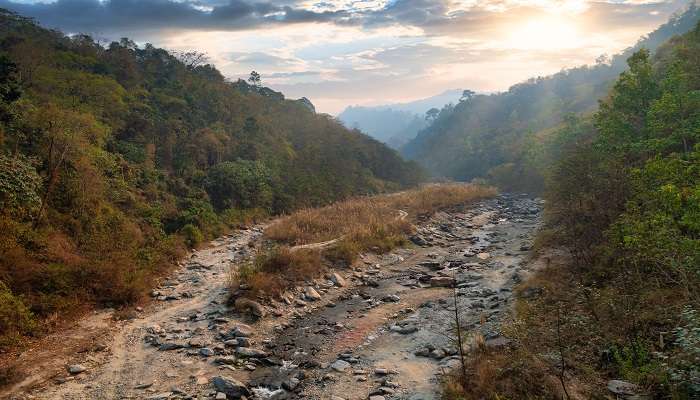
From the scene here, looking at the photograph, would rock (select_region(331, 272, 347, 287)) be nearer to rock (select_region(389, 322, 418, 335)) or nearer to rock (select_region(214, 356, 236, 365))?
rock (select_region(389, 322, 418, 335))

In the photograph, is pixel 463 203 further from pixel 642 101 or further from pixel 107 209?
pixel 107 209

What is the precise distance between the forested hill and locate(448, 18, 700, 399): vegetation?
38999mm

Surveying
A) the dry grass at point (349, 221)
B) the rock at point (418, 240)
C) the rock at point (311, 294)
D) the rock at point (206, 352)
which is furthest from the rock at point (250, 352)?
the rock at point (418, 240)

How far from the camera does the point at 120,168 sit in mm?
25125

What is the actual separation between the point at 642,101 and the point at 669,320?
58.5ft

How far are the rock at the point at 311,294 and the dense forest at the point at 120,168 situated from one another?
6221mm

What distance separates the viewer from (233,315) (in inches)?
566

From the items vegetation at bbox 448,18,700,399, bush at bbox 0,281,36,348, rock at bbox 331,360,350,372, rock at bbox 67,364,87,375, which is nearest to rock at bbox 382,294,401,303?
vegetation at bbox 448,18,700,399

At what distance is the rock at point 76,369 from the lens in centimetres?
1045

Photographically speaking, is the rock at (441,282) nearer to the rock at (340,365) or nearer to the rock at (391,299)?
the rock at (391,299)

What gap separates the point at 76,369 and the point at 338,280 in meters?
10.2

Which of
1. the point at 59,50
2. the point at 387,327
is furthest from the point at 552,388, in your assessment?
the point at 59,50

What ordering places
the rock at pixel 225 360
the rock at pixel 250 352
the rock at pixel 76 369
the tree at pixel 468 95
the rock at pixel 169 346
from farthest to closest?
1. the tree at pixel 468 95
2. the rock at pixel 169 346
3. the rock at pixel 250 352
4. the rock at pixel 225 360
5. the rock at pixel 76 369

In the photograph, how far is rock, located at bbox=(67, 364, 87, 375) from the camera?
34.3ft
